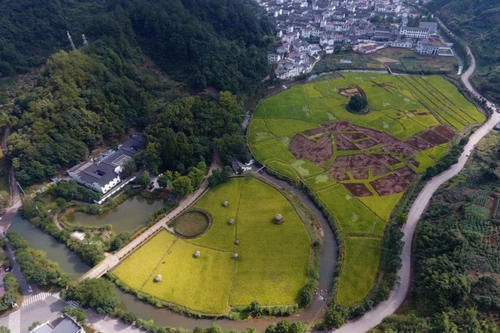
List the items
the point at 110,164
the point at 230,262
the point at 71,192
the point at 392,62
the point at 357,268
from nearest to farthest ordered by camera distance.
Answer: the point at 357,268 < the point at 230,262 < the point at 71,192 < the point at 110,164 < the point at 392,62

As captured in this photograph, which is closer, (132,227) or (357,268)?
(357,268)

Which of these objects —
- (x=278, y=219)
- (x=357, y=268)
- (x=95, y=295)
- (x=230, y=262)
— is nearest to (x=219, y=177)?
(x=278, y=219)

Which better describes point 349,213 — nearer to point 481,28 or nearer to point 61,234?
point 61,234

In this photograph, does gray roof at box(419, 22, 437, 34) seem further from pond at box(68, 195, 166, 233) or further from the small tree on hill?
pond at box(68, 195, 166, 233)

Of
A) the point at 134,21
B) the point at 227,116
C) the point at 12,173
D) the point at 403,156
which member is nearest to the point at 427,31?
the point at 403,156

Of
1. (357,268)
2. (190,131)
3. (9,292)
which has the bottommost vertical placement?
(357,268)

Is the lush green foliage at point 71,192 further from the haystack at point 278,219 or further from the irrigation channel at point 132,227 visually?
the haystack at point 278,219
